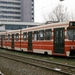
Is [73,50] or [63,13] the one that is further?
[63,13]

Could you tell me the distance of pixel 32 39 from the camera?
26.2 metres

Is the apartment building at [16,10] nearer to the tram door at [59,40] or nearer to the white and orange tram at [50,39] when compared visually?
the white and orange tram at [50,39]

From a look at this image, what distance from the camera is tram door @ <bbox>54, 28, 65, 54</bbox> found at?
2012cm

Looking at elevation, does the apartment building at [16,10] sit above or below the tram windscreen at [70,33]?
above

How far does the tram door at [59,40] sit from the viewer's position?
20.1m

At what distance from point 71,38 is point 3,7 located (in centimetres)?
15631

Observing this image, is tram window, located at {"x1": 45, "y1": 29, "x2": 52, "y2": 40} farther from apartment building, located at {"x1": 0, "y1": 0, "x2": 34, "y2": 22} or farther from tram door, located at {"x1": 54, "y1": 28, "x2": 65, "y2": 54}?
apartment building, located at {"x1": 0, "y1": 0, "x2": 34, "y2": 22}

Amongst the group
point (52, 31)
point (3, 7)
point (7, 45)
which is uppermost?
point (3, 7)

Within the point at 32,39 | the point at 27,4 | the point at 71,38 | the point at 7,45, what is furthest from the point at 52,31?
the point at 27,4

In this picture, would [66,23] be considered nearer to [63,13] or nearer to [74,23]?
[74,23]

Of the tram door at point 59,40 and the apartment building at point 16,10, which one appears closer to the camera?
the tram door at point 59,40

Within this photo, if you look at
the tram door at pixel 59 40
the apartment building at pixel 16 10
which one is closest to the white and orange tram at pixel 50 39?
the tram door at pixel 59 40

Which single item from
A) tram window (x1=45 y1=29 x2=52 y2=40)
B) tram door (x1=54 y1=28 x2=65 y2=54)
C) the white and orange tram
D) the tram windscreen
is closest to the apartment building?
the white and orange tram

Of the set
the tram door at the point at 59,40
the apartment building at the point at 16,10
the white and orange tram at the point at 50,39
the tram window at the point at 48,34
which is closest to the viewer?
the white and orange tram at the point at 50,39
